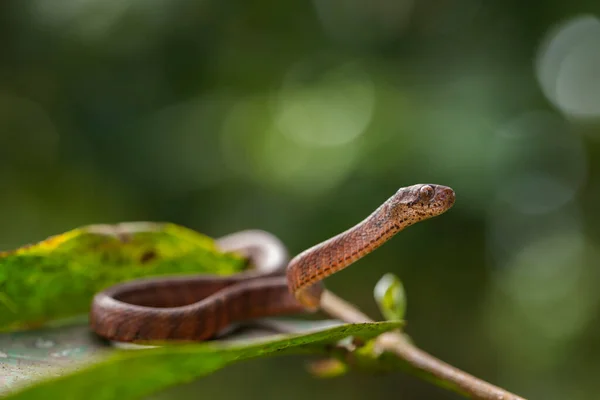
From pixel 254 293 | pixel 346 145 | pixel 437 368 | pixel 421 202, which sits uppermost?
pixel 346 145

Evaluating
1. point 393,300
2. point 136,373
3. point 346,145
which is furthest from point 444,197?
point 346,145

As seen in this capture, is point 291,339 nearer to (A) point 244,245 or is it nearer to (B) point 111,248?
(B) point 111,248

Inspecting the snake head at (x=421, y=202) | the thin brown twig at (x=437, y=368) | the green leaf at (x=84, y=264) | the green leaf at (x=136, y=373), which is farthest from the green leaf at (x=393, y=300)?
the green leaf at (x=136, y=373)

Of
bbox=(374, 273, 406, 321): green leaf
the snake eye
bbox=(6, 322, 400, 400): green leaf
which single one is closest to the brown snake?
the snake eye

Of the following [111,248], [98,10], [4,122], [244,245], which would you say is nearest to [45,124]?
[4,122]

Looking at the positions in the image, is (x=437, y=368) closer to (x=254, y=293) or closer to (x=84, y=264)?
(x=254, y=293)

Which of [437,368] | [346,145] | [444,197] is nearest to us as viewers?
[437,368]
